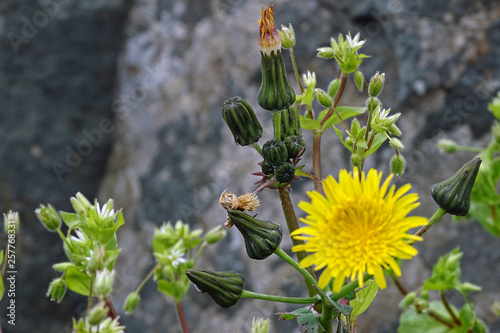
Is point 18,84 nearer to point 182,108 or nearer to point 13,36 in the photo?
point 13,36

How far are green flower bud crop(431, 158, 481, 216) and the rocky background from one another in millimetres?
920

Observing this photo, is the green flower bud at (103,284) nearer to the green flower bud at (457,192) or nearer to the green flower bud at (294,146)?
the green flower bud at (294,146)

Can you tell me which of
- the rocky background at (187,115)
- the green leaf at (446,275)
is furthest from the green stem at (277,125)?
the rocky background at (187,115)

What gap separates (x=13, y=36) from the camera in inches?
80.0

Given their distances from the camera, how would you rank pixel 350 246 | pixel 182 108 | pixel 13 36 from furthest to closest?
pixel 13 36
pixel 182 108
pixel 350 246

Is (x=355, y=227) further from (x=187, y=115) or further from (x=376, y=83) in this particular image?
(x=187, y=115)

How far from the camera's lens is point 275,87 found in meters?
0.67

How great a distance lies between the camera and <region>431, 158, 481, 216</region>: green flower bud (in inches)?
25.0

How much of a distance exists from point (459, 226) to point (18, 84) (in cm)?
153

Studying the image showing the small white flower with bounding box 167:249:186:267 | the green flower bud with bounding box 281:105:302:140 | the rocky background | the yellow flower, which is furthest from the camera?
the rocky background

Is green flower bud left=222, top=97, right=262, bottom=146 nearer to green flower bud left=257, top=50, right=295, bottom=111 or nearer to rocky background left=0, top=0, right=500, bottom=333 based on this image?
green flower bud left=257, top=50, right=295, bottom=111

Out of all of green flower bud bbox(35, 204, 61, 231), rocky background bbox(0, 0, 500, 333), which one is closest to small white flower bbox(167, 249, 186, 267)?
green flower bud bbox(35, 204, 61, 231)

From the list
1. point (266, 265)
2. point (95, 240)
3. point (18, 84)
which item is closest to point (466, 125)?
point (266, 265)

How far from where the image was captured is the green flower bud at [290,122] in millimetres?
645
